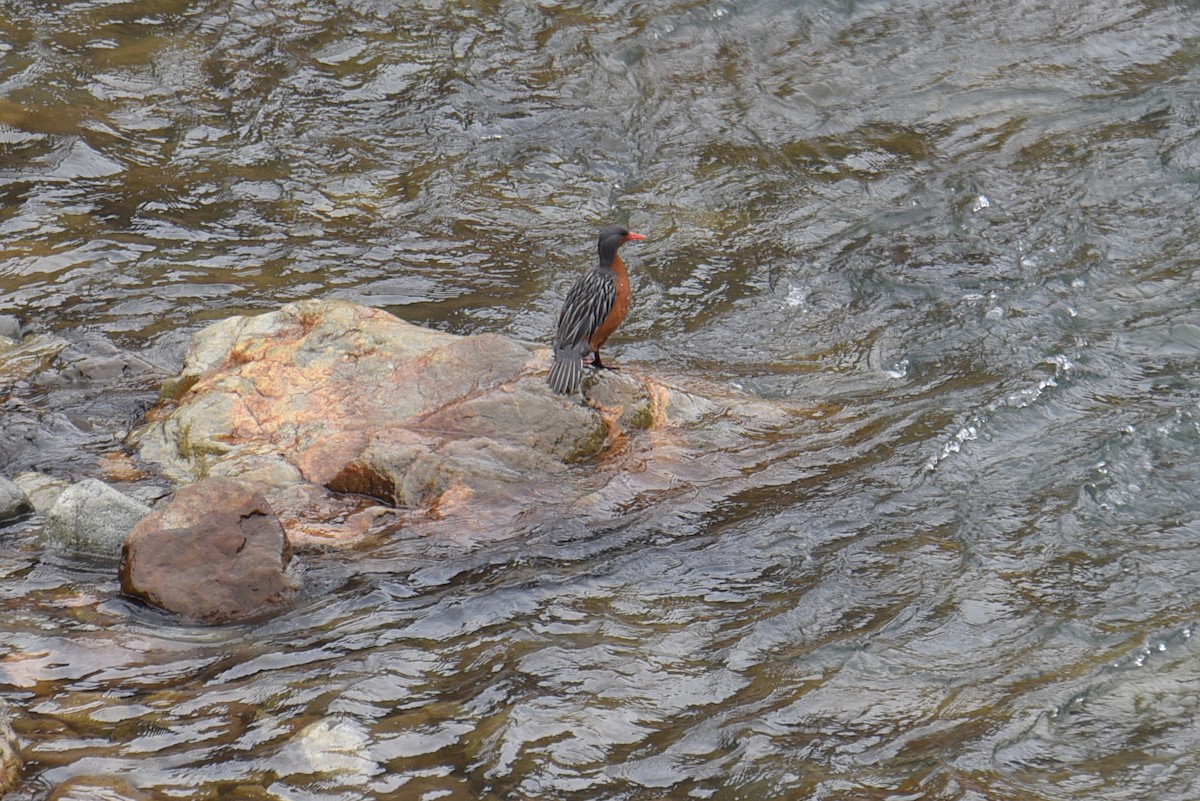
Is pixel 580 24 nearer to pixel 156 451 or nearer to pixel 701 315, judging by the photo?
pixel 701 315

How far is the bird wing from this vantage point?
724 centimetres

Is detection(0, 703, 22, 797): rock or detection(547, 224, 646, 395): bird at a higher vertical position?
detection(547, 224, 646, 395): bird

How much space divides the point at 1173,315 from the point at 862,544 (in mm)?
3615

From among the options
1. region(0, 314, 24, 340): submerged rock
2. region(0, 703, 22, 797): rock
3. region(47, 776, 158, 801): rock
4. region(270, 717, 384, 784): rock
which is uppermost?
region(0, 314, 24, 340): submerged rock

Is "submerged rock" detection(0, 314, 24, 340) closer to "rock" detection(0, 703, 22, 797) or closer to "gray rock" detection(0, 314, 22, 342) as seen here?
"gray rock" detection(0, 314, 22, 342)

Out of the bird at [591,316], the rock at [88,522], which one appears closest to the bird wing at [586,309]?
the bird at [591,316]

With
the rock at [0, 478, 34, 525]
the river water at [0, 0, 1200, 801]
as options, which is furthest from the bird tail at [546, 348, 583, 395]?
the rock at [0, 478, 34, 525]

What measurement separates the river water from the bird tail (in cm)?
90

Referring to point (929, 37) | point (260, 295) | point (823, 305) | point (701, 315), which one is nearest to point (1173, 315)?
point (823, 305)

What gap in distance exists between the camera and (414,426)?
6.85 metres

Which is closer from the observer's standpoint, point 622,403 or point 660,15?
point 622,403

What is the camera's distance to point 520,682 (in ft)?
16.9

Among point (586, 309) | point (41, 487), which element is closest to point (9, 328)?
point (41, 487)

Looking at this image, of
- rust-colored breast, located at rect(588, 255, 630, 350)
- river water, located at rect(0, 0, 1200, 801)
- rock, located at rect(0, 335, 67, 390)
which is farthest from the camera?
rock, located at rect(0, 335, 67, 390)
